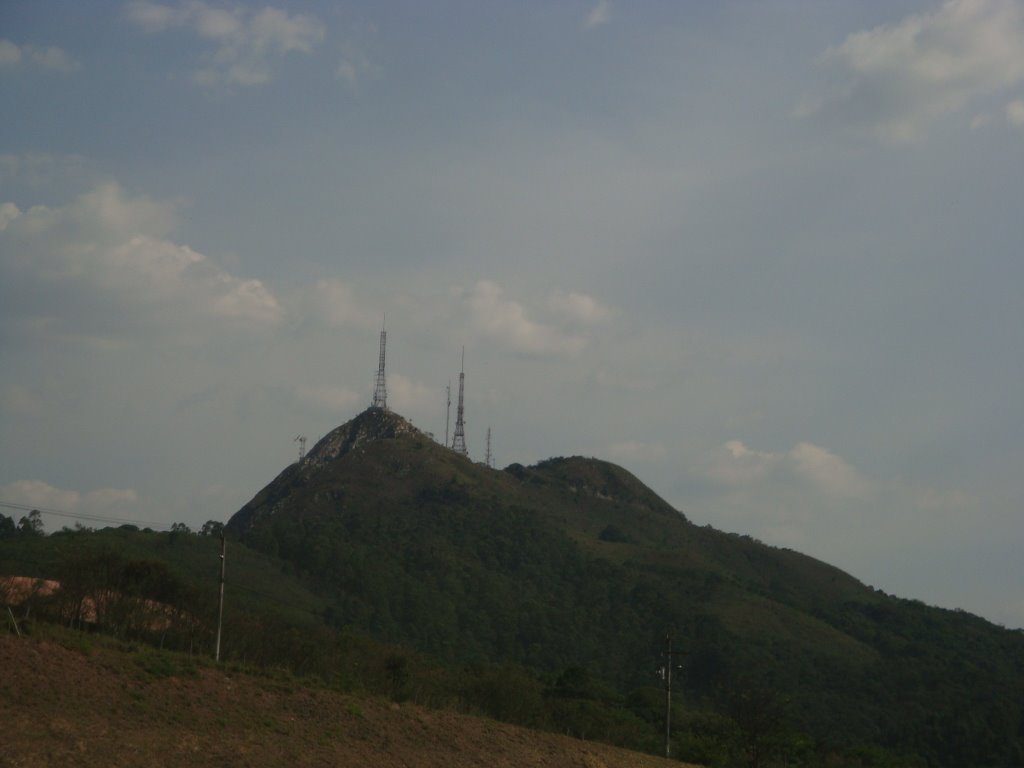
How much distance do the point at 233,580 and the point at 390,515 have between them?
178ft

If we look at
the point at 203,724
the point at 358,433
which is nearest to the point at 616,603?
the point at 358,433

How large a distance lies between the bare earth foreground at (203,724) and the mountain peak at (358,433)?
5331 inches

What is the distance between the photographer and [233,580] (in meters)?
98.4

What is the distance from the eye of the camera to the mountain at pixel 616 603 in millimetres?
102250

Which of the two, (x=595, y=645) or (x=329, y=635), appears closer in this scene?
(x=329, y=635)

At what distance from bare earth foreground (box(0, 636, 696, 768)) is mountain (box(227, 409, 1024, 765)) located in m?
27.4

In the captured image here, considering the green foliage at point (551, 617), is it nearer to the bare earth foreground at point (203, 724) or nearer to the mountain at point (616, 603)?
the mountain at point (616, 603)

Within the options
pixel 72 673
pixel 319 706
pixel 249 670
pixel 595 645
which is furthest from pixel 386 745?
pixel 595 645

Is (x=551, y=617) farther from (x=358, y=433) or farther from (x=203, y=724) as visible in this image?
(x=203, y=724)

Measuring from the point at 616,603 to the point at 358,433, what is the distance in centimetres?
6945

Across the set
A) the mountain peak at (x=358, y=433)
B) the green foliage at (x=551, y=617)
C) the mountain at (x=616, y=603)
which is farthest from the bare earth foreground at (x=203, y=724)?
the mountain peak at (x=358, y=433)

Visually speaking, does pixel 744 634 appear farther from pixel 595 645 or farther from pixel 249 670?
pixel 249 670

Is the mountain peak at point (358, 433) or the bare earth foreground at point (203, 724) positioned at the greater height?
the mountain peak at point (358, 433)

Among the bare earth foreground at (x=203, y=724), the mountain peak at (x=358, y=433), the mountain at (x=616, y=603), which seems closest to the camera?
the bare earth foreground at (x=203, y=724)
